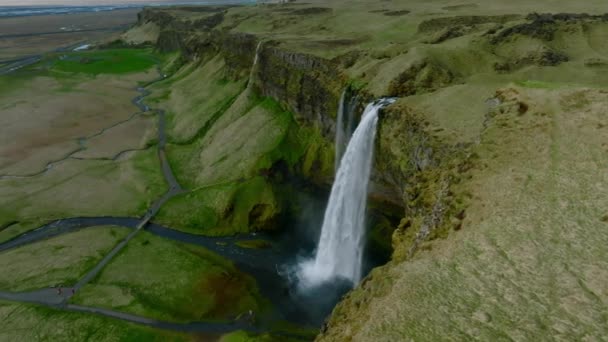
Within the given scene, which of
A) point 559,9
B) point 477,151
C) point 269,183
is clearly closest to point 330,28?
point 559,9

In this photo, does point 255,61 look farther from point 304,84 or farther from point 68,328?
point 68,328

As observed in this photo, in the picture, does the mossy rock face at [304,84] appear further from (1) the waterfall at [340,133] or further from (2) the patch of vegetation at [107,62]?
(2) the patch of vegetation at [107,62]

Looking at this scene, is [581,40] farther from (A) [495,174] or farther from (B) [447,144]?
(A) [495,174]

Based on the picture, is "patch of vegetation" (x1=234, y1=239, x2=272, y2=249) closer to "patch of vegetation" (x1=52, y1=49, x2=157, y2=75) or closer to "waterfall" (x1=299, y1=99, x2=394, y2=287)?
"waterfall" (x1=299, y1=99, x2=394, y2=287)

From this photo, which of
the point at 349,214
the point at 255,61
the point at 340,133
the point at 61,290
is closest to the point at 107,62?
the point at 255,61

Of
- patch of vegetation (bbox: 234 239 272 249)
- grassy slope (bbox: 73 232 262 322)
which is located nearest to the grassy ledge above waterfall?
patch of vegetation (bbox: 234 239 272 249)

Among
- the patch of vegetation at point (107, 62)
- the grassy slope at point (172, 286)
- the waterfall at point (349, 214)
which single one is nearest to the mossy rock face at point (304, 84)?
the waterfall at point (349, 214)

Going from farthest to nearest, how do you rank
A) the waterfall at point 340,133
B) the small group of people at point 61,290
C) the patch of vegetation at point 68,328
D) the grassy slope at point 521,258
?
the waterfall at point 340,133, the small group of people at point 61,290, the patch of vegetation at point 68,328, the grassy slope at point 521,258
